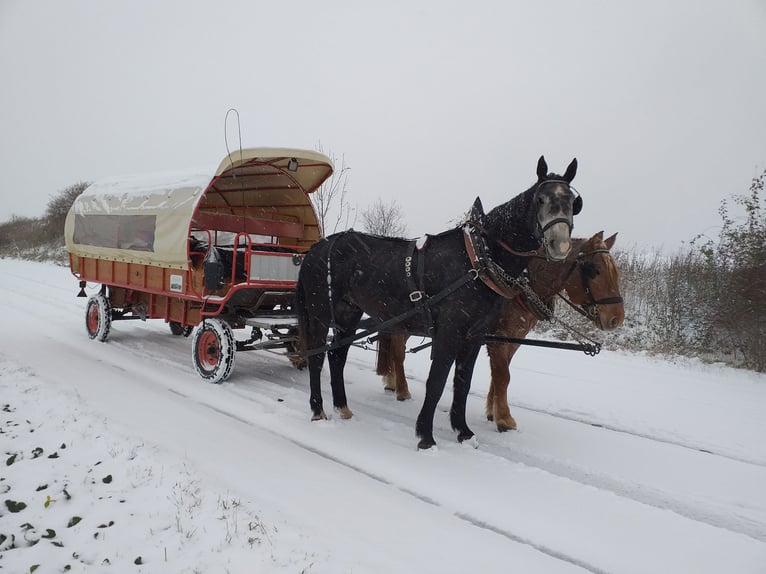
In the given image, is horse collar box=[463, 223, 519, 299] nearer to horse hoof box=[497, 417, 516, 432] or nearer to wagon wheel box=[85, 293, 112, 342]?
horse hoof box=[497, 417, 516, 432]

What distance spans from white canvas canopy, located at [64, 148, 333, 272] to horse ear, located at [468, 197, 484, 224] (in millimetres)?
2506

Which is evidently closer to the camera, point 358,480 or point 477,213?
point 358,480

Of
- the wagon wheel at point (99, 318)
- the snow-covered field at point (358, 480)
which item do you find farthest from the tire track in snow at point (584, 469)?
the wagon wheel at point (99, 318)

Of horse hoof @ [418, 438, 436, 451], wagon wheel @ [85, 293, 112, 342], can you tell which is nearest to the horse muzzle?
horse hoof @ [418, 438, 436, 451]

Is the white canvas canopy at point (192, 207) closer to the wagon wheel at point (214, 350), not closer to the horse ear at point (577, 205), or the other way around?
the wagon wheel at point (214, 350)

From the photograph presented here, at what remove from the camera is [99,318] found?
25.3 feet

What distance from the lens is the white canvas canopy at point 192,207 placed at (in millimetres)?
5945

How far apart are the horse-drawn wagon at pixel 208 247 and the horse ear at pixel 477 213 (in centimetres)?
250

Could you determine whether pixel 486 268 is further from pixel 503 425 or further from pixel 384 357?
pixel 384 357

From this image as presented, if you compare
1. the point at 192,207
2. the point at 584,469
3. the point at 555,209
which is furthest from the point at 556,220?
the point at 192,207

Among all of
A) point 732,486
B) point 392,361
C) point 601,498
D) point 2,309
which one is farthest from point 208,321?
point 2,309

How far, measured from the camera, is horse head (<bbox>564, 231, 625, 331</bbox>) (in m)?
4.14

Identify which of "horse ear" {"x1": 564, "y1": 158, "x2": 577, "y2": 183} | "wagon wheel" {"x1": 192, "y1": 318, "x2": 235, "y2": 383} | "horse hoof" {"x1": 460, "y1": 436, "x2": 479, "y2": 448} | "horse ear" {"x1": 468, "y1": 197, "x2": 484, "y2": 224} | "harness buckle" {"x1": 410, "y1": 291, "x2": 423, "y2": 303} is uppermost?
"horse ear" {"x1": 564, "y1": 158, "x2": 577, "y2": 183}

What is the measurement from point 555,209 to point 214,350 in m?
4.56
